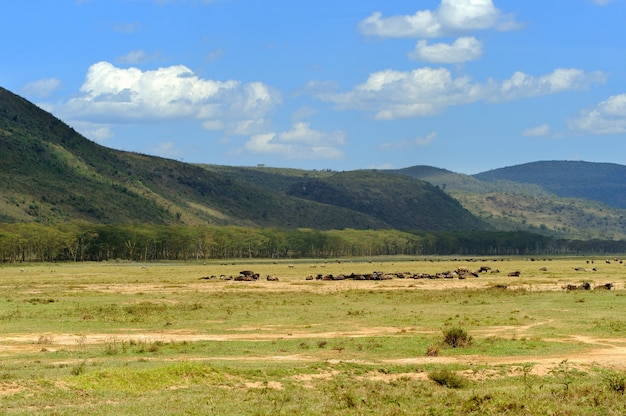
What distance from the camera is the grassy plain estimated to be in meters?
25.6

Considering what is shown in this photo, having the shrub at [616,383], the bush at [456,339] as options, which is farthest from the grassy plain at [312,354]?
the bush at [456,339]

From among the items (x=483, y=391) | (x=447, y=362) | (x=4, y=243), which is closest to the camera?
(x=483, y=391)

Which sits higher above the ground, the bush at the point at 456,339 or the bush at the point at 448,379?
the bush at the point at 456,339

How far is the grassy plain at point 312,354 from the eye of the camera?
25.6 metres

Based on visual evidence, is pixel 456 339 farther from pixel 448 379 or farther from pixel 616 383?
pixel 616 383

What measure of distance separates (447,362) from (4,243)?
436 ft

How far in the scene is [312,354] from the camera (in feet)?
121

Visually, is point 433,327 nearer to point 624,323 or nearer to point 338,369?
point 624,323

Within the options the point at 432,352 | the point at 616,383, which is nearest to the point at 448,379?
the point at 616,383

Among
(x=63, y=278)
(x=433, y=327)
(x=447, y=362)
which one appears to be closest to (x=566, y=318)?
(x=433, y=327)

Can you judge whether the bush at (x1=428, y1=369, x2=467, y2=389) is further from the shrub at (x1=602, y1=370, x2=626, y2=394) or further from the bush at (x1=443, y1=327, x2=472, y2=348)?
the bush at (x1=443, y1=327, x2=472, y2=348)

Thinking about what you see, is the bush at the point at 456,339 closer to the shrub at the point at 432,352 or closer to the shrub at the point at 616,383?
the shrub at the point at 432,352

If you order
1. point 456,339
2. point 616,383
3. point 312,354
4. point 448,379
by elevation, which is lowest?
point 312,354

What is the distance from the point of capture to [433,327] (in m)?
47.5
